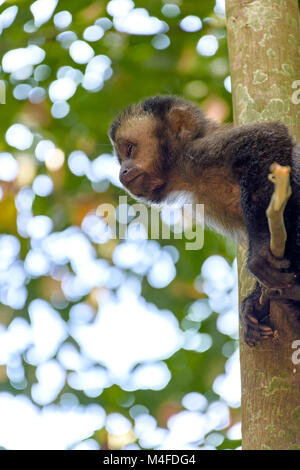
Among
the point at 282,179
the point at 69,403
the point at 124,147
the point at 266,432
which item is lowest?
the point at 69,403

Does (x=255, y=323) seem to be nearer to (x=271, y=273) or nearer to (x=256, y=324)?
(x=256, y=324)

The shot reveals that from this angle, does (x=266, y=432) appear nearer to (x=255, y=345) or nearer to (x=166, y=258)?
(x=255, y=345)

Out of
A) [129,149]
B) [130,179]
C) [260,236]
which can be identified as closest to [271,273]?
[260,236]

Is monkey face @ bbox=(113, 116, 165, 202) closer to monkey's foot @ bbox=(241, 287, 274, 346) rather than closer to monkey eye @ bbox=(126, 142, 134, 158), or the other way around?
monkey eye @ bbox=(126, 142, 134, 158)

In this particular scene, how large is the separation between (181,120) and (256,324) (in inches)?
75.7

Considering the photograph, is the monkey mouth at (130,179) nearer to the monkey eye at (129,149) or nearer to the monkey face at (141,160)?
the monkey face at (141,160)

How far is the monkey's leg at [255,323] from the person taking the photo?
417 cm

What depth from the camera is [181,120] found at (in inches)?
214

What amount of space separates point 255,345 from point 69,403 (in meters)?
3.77

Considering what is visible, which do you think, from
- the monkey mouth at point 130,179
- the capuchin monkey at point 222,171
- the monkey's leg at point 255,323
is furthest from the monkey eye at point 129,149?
the monkey's leg at point 255,323

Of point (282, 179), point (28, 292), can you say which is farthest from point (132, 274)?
point (282, 179)

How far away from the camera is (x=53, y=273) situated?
786 centimetres

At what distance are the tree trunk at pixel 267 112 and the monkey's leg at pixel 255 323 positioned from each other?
5 centimetres

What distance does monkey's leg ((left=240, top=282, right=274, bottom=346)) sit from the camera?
4.17 meters
